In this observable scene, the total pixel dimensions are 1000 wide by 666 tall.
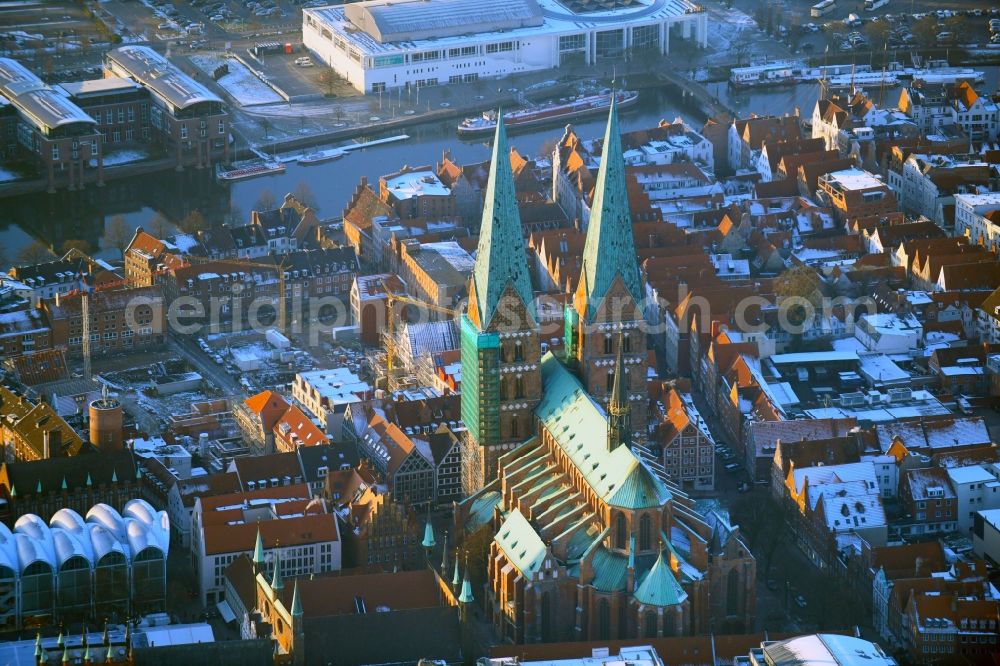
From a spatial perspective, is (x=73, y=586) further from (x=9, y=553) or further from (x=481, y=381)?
(x=481, y=381)

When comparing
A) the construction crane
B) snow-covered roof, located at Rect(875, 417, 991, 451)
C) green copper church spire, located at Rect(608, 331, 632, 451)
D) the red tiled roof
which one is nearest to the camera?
A: green copper church spire, located at Rect(608, 331, 632, 451)

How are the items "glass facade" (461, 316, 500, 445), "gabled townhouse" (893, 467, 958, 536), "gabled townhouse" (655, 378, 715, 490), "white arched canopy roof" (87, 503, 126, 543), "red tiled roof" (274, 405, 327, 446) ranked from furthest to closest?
"red tiled roof" (274, 405, 327, 446)
"gabled townhouse" (655, 378, 715, 490)
"gabled townhouse" (893, 467, 958, 536)
"glass facade" (461, 316, 500, 445)
"white arched canopy roof" (87, 503, 126, 543)

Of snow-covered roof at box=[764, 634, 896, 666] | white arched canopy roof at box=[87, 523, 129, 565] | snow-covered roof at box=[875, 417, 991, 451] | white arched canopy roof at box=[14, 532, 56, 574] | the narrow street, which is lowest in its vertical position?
the narrow street

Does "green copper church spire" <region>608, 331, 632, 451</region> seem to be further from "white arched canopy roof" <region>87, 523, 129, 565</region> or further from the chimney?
the chimney

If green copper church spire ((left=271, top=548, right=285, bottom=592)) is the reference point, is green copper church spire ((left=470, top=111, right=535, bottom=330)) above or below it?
above

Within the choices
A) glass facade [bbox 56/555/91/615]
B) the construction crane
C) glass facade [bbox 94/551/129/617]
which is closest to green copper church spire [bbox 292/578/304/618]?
glass facade [bbox 94/551/129/617]

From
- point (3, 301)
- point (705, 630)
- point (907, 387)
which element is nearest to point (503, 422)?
point (705, 630)

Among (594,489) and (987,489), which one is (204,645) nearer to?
(594,489)
